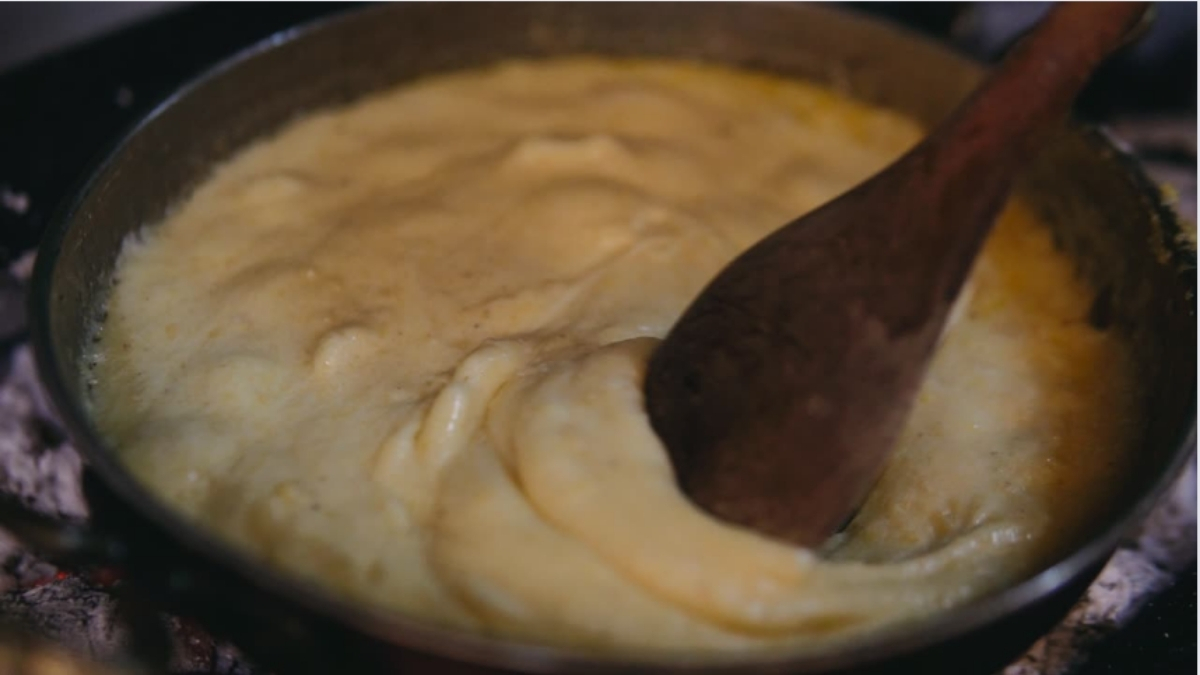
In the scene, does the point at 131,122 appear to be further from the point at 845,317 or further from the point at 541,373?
the point at 845,317

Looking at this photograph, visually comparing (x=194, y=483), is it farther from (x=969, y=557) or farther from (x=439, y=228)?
(x=969, y=557)

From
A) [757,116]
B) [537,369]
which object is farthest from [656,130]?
[537,369]

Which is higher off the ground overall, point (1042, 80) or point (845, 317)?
point (1042, 80)

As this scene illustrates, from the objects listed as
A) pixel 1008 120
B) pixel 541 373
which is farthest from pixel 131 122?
pixel 1008 120

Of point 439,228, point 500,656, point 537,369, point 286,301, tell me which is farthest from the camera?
point 439,228

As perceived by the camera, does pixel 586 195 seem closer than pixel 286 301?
No

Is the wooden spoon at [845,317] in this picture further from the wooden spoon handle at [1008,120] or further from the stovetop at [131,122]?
the stovetop at [131,122]

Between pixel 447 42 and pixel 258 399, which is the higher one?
pixel 447 42
